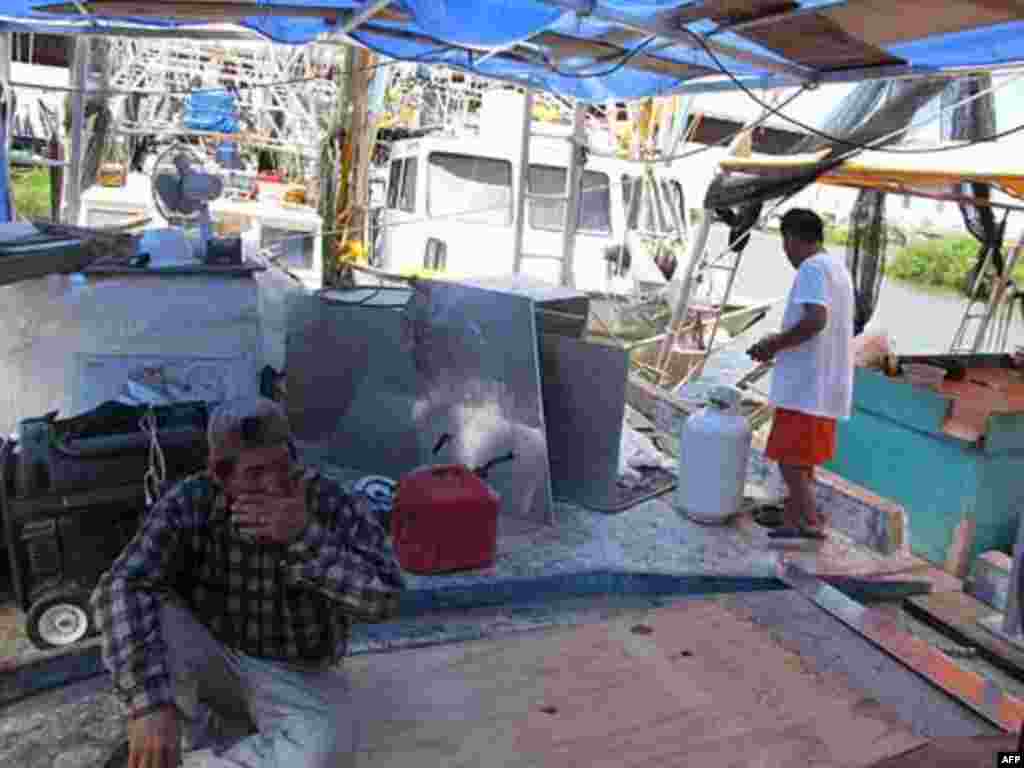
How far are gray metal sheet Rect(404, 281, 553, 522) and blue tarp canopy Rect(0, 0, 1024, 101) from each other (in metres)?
1.34

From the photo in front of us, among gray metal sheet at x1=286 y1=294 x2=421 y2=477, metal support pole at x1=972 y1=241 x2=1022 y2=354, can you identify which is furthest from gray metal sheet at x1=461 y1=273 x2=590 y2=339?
metal support pole at x1=972 y1=241 x2=1022 y2=354

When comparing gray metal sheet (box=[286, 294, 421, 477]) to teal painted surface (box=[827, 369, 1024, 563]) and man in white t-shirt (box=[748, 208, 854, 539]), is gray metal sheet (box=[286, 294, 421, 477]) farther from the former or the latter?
teal painted surface (box=[827, 369, 1024, 563])

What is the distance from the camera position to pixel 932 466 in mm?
5047

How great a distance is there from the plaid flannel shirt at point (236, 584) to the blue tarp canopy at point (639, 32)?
2564mm

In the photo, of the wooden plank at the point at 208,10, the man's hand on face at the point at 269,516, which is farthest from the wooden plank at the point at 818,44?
the man's hand on face at the point at 269,516

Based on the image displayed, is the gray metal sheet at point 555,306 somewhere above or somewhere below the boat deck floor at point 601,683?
above

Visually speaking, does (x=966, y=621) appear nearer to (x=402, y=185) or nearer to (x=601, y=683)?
(x=601, y=683)

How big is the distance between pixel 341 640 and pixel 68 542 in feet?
4.26

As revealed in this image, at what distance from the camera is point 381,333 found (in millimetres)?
5066

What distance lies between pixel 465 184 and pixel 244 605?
10.0 metres

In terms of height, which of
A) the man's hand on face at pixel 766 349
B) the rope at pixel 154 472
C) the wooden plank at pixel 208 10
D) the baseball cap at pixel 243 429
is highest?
the wooden plank at pixel 208 10

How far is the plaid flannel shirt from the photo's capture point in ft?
6.61

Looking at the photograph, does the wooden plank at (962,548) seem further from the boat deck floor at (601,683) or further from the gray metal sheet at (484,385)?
the gray metal sheet at (484,385)

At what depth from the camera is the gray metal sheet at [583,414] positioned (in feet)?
15.3
